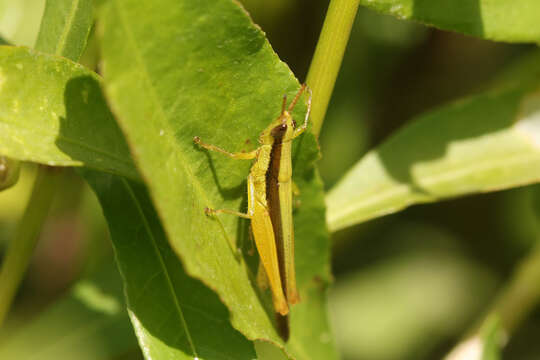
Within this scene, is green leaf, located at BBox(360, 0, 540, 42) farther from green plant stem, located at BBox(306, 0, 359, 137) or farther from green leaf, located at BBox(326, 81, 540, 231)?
green leaf, located at BBox(326, 81, 540, 231)

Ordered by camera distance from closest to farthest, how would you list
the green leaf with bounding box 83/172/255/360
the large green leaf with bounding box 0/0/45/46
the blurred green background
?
the green leaf with bounding box 83/172/255/360
the large green leaf with bounding box 0/0/45/46
the blurred green background

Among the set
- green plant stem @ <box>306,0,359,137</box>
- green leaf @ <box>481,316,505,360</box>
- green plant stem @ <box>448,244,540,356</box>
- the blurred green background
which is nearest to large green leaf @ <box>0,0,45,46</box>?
→ the blurred green background

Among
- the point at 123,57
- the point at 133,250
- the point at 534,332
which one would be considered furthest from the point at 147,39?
the point at 534,332

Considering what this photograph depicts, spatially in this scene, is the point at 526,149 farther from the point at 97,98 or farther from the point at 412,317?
the point at 412,317

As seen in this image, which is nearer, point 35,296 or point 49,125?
point 49,125

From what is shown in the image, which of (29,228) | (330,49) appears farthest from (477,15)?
(29,228)
